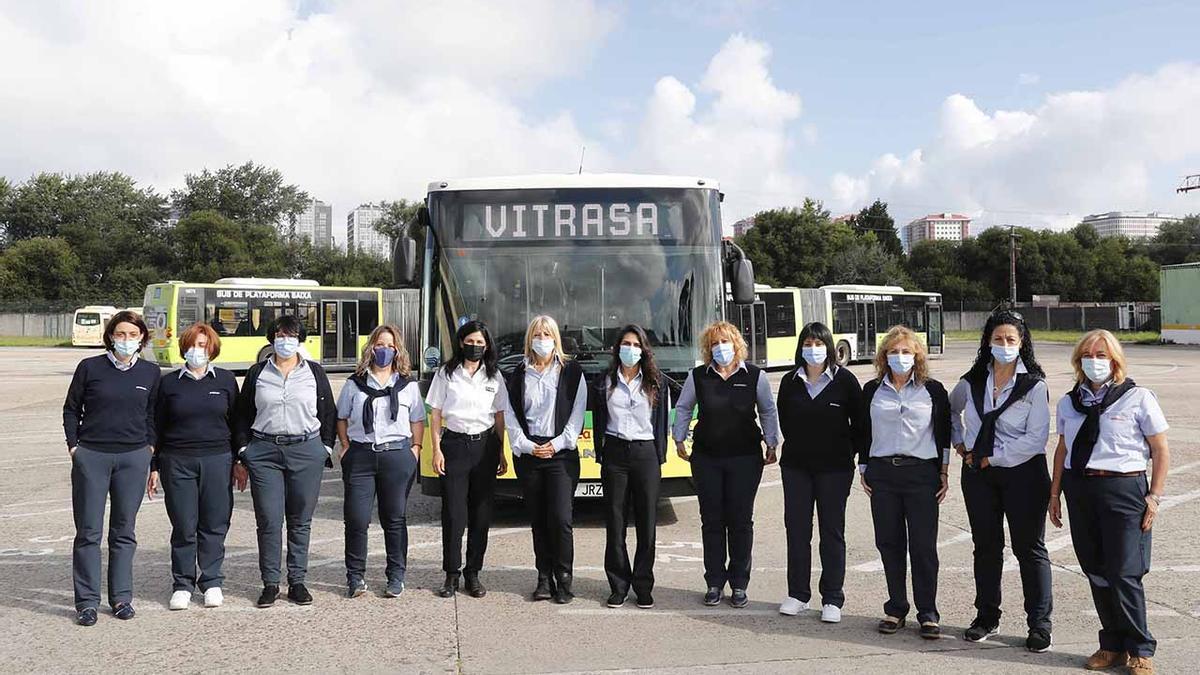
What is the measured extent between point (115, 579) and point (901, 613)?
4451 millimetres

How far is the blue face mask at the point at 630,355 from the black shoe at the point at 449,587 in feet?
5.66

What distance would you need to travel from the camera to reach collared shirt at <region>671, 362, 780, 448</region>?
6.11 meters

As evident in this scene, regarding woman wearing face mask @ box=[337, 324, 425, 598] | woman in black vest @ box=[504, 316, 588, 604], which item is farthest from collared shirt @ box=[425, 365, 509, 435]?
woman wearing face mask @ box=[337, 324, 425, 598]

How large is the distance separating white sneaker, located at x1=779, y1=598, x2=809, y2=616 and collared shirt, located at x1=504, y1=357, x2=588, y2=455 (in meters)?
1.58

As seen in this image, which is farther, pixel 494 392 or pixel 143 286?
pixel 143 286

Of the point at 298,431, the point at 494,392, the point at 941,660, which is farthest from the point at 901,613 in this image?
the point at 298,431

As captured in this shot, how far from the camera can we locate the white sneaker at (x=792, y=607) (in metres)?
5.96

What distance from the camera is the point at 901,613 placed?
560 cm

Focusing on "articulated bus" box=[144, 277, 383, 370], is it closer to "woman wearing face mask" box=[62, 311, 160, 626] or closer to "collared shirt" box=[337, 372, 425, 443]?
"collared shirt" box=[337, 372, 425, 443]

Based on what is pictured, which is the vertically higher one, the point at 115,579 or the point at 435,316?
the point at 435,316

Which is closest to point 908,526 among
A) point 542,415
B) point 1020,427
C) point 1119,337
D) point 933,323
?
point 1020,427

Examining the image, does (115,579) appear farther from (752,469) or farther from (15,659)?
(752,469)

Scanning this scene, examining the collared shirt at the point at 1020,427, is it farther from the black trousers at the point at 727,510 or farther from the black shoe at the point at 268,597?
the black shoe at the point at 268,597

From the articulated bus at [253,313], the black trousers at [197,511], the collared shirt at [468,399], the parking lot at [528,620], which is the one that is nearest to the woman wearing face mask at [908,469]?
the parking lot at [528,620]
